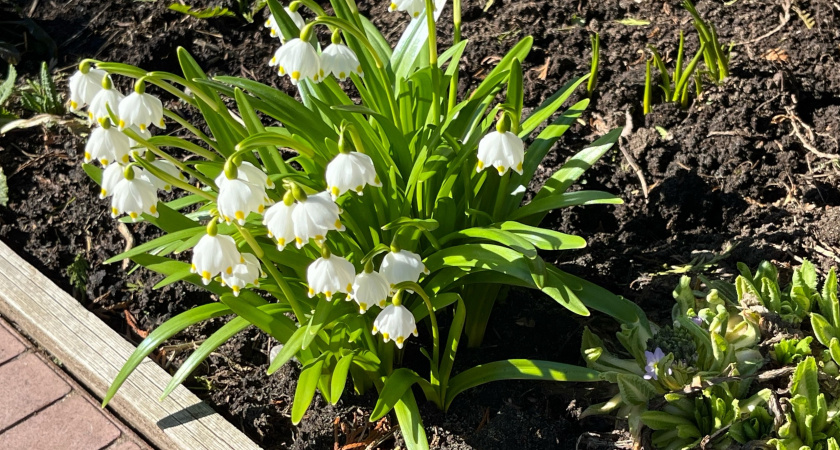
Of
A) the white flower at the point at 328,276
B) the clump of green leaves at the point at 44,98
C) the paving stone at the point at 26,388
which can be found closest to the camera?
the white flower at the point at 328,276

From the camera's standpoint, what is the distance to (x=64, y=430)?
251 cm

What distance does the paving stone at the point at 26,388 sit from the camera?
2.57m

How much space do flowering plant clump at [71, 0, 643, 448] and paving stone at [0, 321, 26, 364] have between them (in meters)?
0.99

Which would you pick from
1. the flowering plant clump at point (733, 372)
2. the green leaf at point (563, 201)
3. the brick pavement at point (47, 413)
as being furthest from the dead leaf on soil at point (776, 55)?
the brick pavement at point (47, 413)

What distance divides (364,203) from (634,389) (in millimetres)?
821

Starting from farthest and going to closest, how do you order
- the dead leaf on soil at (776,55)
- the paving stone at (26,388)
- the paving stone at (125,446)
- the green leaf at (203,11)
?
the green leaf at (203,11) < the dead leaf on soil at (776,55) < the paving stone at (26,388) < the paving stone at (125,446)

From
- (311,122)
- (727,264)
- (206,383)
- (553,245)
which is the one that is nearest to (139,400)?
(206,383)

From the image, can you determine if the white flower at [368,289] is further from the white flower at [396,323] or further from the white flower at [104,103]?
the white flower at [104,103]

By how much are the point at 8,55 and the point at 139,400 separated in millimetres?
2082

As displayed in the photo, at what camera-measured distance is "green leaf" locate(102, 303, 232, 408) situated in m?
2.00

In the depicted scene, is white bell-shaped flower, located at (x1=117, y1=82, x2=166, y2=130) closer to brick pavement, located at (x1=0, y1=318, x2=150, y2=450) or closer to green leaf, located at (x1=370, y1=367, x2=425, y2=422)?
green leaf, located at (x1=370, y1=367, x2=425, y2=422)

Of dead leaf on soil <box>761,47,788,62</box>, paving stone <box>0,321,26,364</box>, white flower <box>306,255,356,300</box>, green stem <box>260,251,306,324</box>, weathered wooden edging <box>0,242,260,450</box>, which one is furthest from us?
dead leaf on soil <box>761,47,788,62</box>

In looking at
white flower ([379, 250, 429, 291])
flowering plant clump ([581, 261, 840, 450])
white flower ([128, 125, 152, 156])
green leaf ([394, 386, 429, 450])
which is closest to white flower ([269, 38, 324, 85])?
white flower ([128, 125, 152, 156])

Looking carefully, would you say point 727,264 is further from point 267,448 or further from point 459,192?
point 267,448
